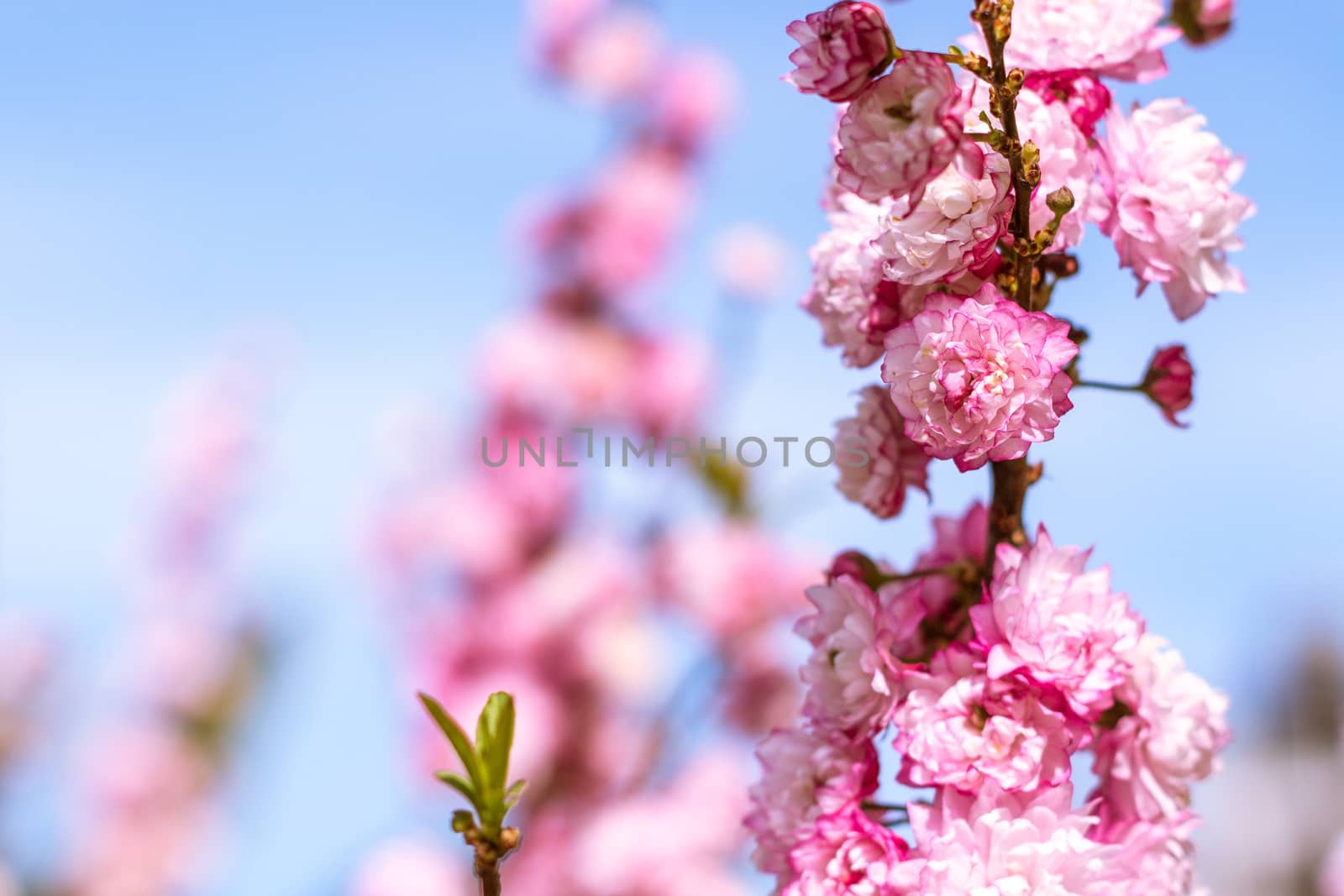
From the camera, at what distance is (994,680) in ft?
2.41

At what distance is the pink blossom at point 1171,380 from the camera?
0.89m

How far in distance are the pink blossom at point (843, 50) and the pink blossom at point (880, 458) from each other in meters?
0.23

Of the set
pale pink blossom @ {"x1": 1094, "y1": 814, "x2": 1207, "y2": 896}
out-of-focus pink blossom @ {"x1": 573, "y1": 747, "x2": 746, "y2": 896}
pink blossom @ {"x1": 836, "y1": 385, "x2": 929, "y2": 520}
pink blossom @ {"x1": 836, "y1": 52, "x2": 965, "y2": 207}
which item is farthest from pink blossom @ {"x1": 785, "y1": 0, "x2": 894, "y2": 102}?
out-of-focus pink blossom @ {"x1": 573, "y1": 747, "x2": 746, "y2": 896}

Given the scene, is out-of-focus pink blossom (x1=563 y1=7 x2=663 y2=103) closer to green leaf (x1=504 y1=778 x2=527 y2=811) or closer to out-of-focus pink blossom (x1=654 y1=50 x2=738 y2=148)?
out-of-focus pink blossom (x1=654 y1=50 x2=738 y2=148)

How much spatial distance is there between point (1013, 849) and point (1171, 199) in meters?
0.42

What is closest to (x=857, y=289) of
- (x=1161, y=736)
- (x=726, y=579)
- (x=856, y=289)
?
(x=856, y=289)

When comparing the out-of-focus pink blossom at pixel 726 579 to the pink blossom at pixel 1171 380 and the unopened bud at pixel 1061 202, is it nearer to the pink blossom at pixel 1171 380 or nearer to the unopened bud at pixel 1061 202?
the pink blossom at pixel 1171 380

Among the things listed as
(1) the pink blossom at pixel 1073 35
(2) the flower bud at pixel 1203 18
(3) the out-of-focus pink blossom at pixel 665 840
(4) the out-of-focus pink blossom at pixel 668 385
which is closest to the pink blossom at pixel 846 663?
(1) the pink blossom at pixel 1073 35

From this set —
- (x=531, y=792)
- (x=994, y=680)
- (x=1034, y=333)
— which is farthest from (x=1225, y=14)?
(x=531, y=792)

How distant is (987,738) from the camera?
725 millimetres

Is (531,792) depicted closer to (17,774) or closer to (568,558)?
(568,558)

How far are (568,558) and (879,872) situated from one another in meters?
3.25

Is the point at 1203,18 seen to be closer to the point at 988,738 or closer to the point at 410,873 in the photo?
the point at 988,738

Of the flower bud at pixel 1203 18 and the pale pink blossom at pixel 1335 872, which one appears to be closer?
the flower bud at pixel 1203 18
